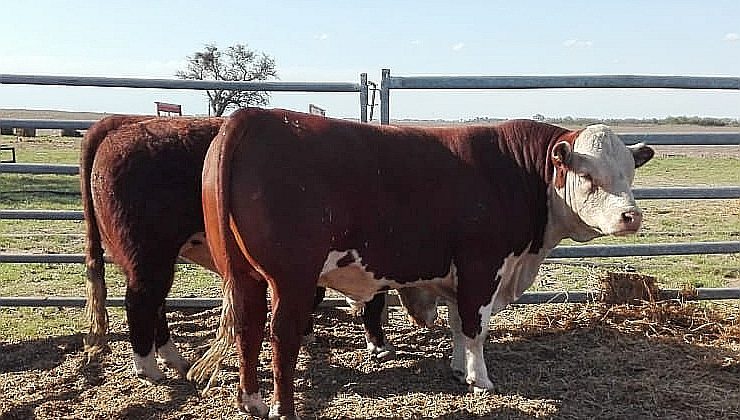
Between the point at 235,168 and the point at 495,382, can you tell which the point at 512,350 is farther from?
the point at 235,168

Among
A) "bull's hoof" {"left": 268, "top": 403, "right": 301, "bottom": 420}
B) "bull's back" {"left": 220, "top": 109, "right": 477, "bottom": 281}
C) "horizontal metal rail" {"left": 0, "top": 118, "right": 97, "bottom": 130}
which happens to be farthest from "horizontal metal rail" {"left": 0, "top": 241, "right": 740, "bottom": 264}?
"bull's hoof" {"left": 268, "top": 403, "right": 301, "bottom": 420}

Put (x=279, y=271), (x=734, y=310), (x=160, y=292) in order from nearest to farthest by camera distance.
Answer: (x=279, y=271) → (x=160, y=292) → (x=734, y=310)

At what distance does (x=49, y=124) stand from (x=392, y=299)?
2903 mm

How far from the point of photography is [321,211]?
3.64 meters

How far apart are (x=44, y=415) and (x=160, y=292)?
92 centimetres

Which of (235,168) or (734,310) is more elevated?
(235,168)

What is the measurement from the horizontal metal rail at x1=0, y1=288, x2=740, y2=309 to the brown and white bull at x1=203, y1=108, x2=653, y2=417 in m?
1.23

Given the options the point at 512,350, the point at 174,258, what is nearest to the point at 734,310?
the point at 512,350

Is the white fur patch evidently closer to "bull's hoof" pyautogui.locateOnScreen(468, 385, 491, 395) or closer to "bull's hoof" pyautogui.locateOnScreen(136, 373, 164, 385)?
"bull's hoof" pyautogui.locateOnScreen(136, 373, 164, 385)

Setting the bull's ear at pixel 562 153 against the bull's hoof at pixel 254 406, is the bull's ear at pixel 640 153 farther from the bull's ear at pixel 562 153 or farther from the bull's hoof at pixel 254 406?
the bull's hoof at pixel 254 406

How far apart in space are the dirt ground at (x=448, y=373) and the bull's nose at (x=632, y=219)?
1048 millimetres

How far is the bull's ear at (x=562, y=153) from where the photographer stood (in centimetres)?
417

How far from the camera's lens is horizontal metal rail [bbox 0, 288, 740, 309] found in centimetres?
566

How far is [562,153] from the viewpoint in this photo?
4.19 m
